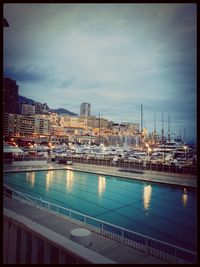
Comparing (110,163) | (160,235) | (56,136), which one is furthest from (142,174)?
A: (56,136)

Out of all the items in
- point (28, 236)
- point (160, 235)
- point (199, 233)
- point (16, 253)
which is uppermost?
point (199, 233)

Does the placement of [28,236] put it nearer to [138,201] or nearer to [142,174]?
[138,201]

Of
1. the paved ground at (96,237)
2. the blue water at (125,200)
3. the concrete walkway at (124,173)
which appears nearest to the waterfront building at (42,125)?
the concrete walkway at (124,173)

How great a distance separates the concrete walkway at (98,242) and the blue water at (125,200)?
3.72 meters

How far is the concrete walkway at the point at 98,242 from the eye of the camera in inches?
247

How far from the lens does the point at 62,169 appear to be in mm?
27906

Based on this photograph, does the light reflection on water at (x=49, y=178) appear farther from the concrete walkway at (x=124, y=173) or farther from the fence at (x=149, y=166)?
the fence at (x=149, y=166)

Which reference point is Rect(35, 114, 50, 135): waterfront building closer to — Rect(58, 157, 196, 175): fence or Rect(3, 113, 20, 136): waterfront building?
Rect(3, 113, 20, 136): waterfront building

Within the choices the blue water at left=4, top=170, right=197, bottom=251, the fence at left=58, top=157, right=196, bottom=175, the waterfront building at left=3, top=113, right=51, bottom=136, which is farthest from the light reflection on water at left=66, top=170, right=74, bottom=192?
the waterfront building at left=3, top=113, right=51, bottom=136

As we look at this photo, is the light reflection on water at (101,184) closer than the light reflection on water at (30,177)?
Yes

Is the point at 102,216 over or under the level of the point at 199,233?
under

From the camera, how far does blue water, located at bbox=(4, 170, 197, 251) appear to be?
37.4 feet

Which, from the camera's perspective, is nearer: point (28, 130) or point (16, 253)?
point (16, 253)

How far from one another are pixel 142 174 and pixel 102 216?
1096 centimetres
